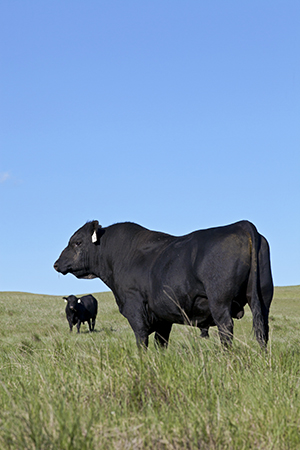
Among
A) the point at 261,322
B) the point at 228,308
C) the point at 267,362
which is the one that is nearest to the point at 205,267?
the point at 228,308

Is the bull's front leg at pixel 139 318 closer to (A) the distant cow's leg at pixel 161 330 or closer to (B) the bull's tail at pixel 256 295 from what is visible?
(A) the distant cow's leg at pixel 161 330

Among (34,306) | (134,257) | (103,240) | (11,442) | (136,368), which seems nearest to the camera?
(11,442)

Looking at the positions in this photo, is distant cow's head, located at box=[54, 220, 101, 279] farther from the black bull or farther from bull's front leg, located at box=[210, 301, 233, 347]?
bull's front leg, located at box=[210, 301, 233, 347]

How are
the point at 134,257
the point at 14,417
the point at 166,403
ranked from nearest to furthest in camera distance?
the point at 14,417
the point at 166,403
the point at 134,257

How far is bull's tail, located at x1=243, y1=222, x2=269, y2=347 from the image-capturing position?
591 centimetres

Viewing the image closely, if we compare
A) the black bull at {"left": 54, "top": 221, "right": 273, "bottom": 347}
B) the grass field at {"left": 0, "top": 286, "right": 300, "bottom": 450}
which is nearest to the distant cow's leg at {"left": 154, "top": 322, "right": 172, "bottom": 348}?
the black bull at {"left": 54, "top": 221, "right": 273, "bottom": 347}

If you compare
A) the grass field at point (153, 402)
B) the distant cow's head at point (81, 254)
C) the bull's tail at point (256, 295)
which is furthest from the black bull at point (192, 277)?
the grass field at point (153, 402)

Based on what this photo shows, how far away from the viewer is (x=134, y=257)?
7.85m

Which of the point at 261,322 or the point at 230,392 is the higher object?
the point at 261,322

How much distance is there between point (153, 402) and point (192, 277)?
2.49 metres

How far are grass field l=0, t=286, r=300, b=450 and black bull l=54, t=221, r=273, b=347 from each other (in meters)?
0.58

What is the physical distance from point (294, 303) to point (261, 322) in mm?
35591

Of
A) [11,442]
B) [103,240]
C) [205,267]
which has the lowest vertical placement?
[11,442]

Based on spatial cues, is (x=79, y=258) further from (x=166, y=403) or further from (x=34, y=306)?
(x=34, y=306)
